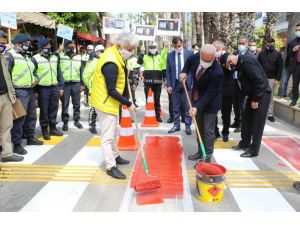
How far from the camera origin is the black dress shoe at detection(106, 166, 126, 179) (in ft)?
15.1

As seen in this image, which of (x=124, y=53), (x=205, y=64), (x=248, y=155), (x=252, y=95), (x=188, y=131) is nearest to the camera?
(x=124, y=53)

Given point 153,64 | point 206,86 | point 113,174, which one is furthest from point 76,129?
point 206,86

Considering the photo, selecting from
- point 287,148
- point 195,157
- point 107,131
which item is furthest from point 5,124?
point 287,148

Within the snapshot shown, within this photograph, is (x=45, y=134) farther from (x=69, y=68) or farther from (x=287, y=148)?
Result: (x=287, y=148)

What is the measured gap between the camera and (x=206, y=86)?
16.6 ft

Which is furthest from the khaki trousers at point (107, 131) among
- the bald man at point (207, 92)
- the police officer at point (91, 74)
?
the police officer at point (91, 74)

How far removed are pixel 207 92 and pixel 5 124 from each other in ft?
10.7

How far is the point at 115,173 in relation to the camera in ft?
15.3

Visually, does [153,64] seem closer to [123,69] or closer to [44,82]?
[44,82]

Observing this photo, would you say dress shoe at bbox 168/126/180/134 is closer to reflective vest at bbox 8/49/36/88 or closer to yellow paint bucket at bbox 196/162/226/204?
reflective vest at bbox 8/49/36/88

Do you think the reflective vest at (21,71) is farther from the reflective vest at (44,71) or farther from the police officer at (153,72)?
the police officer at (153,72)

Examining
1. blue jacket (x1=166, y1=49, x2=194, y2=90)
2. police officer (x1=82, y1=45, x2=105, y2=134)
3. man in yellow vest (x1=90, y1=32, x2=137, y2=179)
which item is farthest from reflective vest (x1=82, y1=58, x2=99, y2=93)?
man in yellow vest (x1=90, y1=32, x2=137, y2=179)

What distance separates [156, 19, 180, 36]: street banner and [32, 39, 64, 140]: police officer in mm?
5894

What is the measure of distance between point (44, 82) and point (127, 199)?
3406mm
